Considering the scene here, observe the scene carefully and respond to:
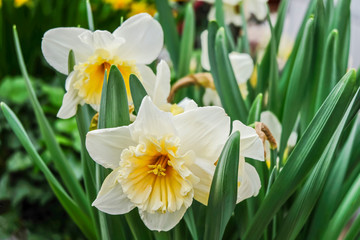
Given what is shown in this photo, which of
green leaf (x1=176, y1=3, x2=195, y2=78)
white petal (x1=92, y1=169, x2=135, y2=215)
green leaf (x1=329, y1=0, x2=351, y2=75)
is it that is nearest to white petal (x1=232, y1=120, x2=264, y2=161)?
white petal (x1=92, y1=169, x2=135, y2=215)

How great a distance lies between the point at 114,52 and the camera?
43 centimetres

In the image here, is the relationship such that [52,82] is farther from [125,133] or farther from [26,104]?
[125,133]

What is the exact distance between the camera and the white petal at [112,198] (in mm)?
371

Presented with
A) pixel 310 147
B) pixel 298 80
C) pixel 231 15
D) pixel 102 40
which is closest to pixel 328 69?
pixel 298 80

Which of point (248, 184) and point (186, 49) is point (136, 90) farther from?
point (186, 49)

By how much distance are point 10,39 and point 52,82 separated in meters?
0.16

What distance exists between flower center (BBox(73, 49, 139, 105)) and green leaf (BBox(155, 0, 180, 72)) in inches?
10.5

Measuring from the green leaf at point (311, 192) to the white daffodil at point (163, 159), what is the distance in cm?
7

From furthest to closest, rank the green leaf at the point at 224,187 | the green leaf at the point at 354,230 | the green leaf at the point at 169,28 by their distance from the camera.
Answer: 1. the green leaf at the point at 169,28
2. the green leaf at the point at 354,230
3. the green leaf at the point at 224,187

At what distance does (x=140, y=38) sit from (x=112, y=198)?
6.2 inches

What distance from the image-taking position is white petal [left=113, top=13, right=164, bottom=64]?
0.44 m

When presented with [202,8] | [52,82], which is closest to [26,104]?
[52,82]

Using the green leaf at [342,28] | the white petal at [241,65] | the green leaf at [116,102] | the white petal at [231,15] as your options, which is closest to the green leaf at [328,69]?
the green leaf at [342,28]

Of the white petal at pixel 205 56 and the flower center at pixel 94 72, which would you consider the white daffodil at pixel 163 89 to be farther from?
the white petal at pixel 205 56
